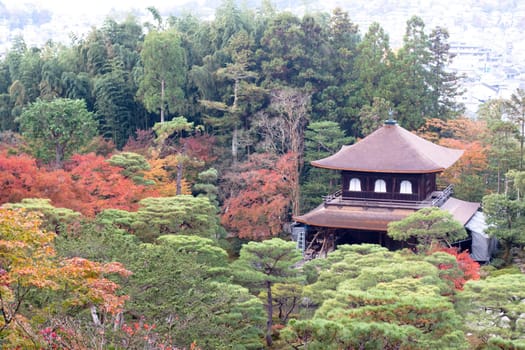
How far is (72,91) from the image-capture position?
35.2 meters

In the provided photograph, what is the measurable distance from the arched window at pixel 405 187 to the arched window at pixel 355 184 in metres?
1.46

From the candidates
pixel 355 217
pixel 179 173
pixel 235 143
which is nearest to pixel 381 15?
pixel 235 143

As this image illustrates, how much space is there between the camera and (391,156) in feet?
86.7

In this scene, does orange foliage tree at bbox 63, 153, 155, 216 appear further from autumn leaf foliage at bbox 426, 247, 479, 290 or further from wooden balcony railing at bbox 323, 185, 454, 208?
autumn leaf foliage at bbox 426, 247, 479, 290

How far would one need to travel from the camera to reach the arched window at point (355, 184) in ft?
88.3

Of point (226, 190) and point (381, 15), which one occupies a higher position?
point (381, 15)

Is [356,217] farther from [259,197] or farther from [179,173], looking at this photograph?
[179,173]

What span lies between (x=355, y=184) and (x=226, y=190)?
20.6 feet

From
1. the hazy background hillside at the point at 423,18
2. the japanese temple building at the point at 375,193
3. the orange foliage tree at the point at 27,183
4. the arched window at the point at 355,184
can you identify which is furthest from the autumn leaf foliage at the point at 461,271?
the hazy background hillside at the point at 423,18

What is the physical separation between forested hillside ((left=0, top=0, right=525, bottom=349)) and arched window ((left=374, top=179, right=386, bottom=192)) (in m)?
3.59

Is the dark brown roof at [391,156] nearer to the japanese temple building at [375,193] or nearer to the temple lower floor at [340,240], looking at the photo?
the japanese temple building at [375,193]

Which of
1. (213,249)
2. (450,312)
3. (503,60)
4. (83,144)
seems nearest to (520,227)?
(213,249)

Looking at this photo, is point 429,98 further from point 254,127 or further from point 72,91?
point 72,91

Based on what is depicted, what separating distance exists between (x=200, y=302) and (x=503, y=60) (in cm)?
8979
